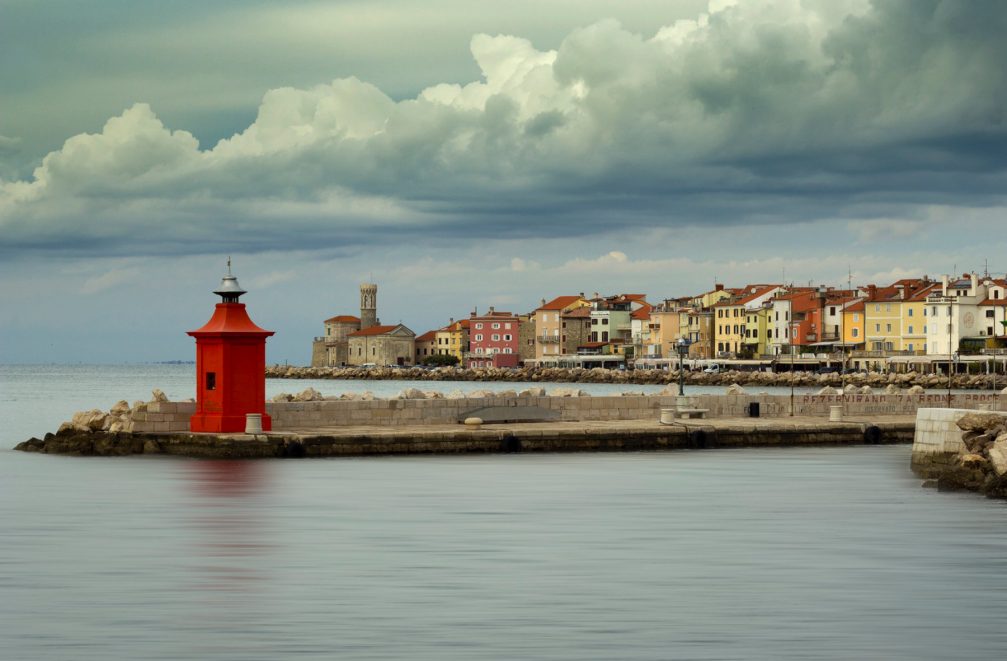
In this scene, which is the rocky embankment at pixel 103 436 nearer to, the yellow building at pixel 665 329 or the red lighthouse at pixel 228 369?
the red lighthouse at pixel 228 369

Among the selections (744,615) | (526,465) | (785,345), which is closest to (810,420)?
(526,465)

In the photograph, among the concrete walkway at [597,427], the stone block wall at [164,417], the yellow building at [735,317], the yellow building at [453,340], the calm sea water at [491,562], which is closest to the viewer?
the calm sea water at [491,562]

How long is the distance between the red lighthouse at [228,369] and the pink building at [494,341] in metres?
134

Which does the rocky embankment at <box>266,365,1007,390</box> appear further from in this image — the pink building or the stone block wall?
the stone block wall

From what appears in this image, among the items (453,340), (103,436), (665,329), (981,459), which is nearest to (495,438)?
(103,436)

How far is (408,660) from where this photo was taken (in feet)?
44.3

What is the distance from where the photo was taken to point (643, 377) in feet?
419

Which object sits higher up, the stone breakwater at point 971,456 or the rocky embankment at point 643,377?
the rocky embankment at point 643,377

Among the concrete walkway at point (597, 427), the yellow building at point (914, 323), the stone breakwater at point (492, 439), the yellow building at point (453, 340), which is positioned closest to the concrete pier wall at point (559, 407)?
the concrete walkway at point (597, 427)

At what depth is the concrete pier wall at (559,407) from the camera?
32906 millimetres

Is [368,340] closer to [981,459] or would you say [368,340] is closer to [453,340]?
[453,340]

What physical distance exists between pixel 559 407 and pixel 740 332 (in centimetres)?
10309

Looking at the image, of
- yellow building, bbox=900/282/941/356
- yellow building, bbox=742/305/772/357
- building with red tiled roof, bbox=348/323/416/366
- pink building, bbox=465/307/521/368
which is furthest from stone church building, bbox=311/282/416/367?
yellow building, bbox=900/282/941/356

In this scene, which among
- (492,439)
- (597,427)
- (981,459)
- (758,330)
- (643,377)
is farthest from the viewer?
(758,330)
